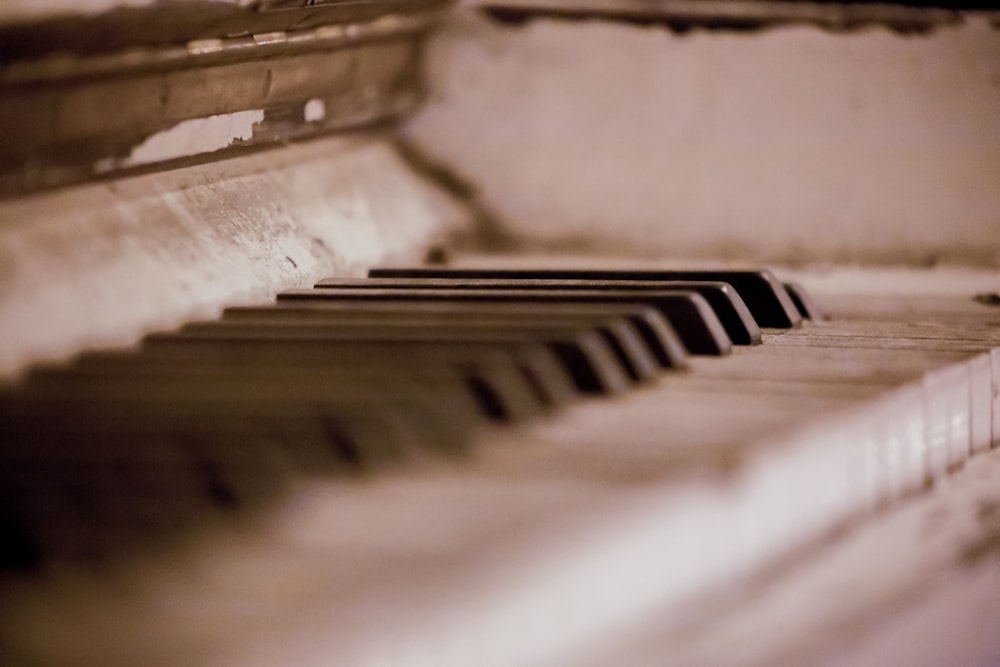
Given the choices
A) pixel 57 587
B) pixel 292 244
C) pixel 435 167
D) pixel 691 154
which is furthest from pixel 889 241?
pixel 57 587

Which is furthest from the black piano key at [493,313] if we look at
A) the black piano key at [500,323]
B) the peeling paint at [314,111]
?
the peeling paint at [314,111]

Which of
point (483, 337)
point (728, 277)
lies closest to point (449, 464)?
point (483, 337)

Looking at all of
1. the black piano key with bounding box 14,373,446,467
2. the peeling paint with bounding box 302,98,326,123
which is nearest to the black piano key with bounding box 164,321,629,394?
the black piano key with bounding box 14,373,446,467

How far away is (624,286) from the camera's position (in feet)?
6.26

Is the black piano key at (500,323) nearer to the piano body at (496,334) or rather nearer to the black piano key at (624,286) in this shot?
the piano body at (496,334)

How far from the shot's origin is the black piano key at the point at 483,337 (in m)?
1.46

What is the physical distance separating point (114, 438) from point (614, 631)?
0.42 m

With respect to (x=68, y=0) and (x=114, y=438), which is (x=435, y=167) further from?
(x=114, y=438)

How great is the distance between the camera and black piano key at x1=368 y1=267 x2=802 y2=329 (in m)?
1.95

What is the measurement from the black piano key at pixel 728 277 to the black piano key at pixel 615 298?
188 mm

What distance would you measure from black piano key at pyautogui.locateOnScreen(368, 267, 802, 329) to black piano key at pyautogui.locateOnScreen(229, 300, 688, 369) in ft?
0.88

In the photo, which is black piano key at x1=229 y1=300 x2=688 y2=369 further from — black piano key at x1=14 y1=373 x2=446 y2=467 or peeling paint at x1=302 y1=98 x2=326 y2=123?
peeling paint at x1=302 y1=98 x2=326 y2=123

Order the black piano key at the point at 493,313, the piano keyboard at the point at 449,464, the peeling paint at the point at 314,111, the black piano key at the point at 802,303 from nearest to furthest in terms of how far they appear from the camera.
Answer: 1. the piano keyboard at the point at 449,464
2. the black piano key at the point at 493,313
3. the black piano key at the point at 802,303
4. the peeling paint at the point at 314,111

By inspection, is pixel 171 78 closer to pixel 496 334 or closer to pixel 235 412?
pixel 496 334
